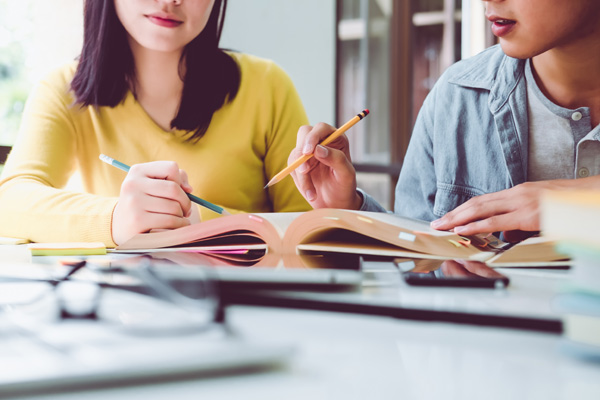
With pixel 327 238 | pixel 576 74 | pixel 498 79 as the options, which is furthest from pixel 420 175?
pixel 327 238

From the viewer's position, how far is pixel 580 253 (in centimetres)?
27

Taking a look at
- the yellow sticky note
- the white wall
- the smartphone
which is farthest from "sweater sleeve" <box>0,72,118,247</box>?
the white wall

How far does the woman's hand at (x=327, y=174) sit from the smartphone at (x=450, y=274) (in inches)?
13.7

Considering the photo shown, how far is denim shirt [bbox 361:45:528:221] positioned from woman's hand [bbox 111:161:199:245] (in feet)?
1.16

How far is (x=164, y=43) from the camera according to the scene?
1.15m

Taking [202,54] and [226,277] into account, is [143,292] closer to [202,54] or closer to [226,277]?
[226,277]

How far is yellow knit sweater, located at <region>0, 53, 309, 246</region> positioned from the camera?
3.84 feet

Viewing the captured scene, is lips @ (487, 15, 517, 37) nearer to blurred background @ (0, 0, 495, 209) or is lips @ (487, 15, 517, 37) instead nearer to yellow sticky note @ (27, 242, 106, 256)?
yellow sticky note @ (27, 242, 106, 256)

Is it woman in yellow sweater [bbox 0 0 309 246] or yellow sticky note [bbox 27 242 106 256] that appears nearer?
yellow sticky note [bbox 27 242 106 256]

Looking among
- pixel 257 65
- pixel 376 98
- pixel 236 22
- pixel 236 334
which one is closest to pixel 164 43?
pixel 257 65

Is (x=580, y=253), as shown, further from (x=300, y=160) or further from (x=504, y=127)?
(x=504, y=127)

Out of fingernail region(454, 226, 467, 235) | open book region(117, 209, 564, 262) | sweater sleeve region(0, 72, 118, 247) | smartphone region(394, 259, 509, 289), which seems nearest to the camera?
smartphone region(394, 259, 509, 289)

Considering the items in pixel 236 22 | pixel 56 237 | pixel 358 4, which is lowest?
pixel 56 237

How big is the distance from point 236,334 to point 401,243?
0.34 m
